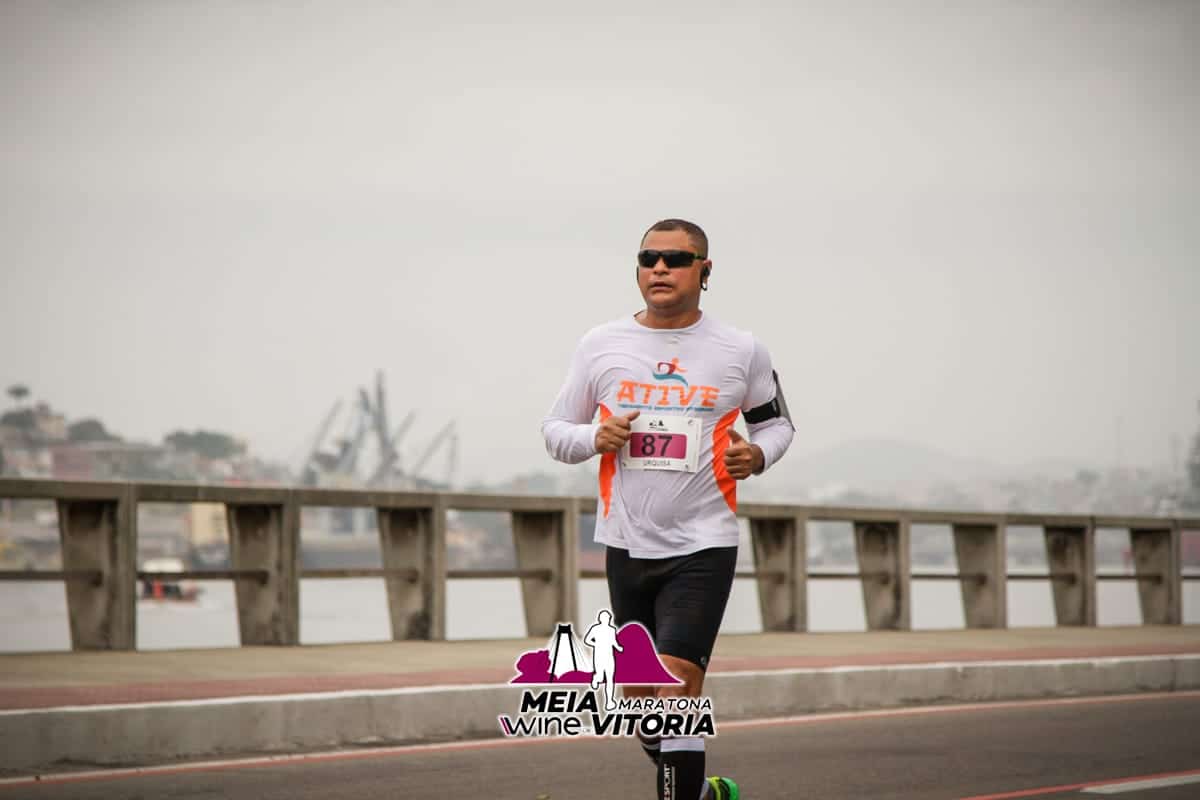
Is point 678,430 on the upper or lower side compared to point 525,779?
upper

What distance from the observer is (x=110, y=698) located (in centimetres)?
1091

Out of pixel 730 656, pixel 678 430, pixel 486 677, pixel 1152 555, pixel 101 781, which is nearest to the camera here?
pixel 678 430

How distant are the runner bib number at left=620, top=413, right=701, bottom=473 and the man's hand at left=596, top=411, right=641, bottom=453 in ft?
0.25

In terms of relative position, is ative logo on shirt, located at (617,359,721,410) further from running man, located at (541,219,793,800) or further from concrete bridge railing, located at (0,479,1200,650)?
concrete bridge railing, located at (0,479,1200,650)

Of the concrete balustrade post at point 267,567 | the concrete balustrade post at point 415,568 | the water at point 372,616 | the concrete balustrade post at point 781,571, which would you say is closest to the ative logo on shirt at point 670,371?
the concrete balustrade post at point 267,567

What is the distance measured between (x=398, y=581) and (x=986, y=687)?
4817 millimetres

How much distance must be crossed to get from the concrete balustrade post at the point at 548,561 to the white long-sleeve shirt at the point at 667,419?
10.4 m

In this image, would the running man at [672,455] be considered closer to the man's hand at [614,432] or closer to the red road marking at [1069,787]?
the man's hand at [614,432]

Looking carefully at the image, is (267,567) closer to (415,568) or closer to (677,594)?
(415,568)

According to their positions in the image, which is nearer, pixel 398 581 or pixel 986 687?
pixel 986 687

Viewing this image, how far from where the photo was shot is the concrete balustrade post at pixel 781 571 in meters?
19.8

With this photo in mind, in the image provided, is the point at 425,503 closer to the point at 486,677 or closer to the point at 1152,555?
the point at 486,677

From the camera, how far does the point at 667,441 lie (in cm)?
664

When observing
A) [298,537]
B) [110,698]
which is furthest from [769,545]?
Result: [110,698]
